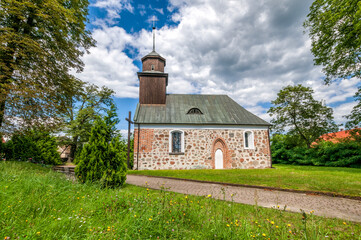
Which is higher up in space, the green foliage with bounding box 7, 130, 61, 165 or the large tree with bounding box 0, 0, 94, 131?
the large tree with bounding box 0, 0, 94, 131

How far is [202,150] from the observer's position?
46.0ft

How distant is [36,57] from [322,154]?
82.3 feet

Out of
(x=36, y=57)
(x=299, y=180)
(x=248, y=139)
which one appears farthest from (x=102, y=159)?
(x=248, y=139)

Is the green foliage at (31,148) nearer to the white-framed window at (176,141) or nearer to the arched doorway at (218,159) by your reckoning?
the white-framed window at (176,141)

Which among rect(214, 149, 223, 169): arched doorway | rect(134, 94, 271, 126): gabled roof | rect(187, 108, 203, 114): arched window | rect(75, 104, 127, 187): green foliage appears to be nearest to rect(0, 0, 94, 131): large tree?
rect(75, 104, 127, 187): green foliage

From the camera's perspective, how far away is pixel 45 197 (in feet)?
10.4

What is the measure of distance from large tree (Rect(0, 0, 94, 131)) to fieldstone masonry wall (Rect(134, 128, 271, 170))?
22.3 feet

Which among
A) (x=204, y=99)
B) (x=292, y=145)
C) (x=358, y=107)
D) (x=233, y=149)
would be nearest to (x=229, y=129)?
(x=233, y=149)

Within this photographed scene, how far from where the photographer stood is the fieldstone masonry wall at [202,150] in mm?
13594

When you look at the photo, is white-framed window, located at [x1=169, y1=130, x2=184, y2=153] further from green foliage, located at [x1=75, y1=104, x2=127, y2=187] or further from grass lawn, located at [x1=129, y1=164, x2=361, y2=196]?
green foliage, located at [x1=75, y1=104, x2=127, y2=187]

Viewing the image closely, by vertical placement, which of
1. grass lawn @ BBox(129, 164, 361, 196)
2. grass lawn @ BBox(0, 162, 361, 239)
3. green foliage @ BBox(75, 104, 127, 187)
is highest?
green foliage @ BBox(75, 104, 127, 187)

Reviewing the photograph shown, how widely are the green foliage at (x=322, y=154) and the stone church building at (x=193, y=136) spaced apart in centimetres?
720

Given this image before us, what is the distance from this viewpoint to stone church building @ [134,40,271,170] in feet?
44.9

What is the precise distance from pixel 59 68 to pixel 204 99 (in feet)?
43.3
